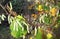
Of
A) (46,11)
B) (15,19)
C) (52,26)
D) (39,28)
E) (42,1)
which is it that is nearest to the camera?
(15,19)

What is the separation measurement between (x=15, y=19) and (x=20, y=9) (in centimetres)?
339

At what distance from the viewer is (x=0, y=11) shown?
4.36 metres

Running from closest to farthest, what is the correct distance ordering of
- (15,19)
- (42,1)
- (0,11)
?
(15,19), (42,1), (0,11)

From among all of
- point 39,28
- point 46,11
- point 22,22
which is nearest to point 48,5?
point 46,11

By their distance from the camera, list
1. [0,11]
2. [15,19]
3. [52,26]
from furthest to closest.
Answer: [0,11] → [52,26] → [15,19]

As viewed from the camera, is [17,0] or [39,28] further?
[17,0]

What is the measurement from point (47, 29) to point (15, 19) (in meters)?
0.29

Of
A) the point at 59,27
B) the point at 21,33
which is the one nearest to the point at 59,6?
the point at 59,27

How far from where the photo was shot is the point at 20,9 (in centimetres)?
454

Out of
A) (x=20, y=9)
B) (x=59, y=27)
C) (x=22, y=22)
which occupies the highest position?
(x=22, y=22)

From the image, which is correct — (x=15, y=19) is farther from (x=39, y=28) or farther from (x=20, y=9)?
(x=20, y=9)

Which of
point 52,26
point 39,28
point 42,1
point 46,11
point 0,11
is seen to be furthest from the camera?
point 0,11

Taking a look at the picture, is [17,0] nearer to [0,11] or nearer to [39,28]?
[0,11]

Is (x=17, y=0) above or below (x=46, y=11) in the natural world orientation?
below
